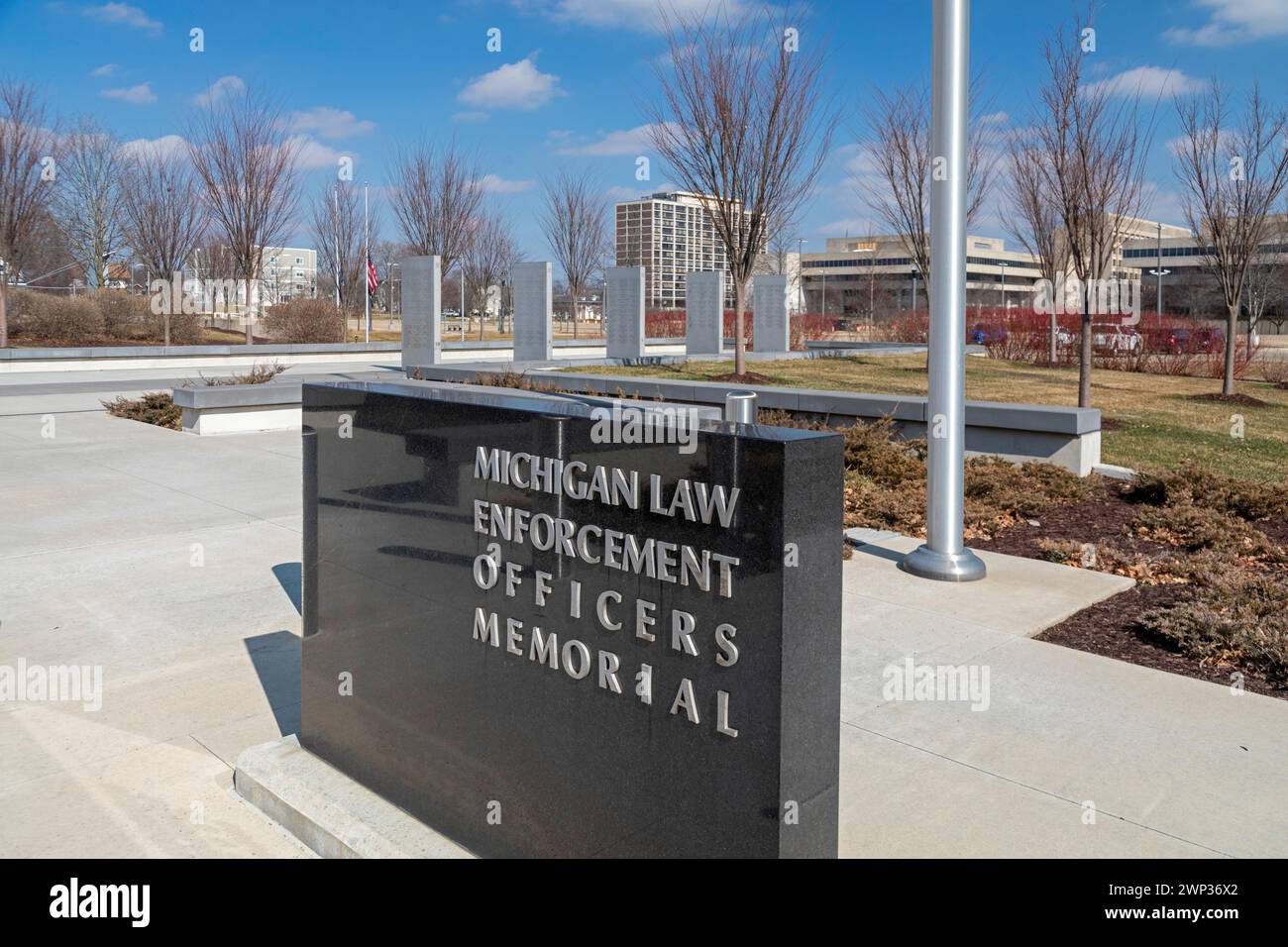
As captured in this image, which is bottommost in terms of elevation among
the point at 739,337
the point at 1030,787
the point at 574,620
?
the point at 1030,787

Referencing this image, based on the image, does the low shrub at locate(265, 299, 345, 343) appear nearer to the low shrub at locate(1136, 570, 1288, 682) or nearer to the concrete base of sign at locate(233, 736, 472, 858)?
the low shrub at locate(1136, 570, 1288, 682)

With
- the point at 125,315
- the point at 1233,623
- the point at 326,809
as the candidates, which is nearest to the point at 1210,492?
the point at 1233,623

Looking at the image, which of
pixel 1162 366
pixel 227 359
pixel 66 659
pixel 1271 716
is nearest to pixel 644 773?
pixel 1271 716

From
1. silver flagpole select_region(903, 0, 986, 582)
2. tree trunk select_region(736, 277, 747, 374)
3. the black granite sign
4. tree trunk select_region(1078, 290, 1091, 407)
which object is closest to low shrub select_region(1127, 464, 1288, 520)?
silver flagpole select_region(903, 0, 986, 582)

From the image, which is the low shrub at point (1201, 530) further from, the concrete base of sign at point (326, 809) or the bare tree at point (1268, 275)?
the bare tree at point (1268, 275)

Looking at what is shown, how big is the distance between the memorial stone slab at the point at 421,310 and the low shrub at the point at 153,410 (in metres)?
10.0

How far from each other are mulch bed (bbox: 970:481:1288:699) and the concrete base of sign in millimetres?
3772

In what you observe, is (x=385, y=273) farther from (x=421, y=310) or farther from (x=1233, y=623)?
(x=1233, y=623)

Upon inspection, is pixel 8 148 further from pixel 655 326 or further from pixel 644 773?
pixel 644 773

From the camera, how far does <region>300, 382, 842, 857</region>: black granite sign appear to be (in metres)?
2.75

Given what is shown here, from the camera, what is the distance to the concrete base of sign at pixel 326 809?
3539 mm

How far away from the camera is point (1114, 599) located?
653 centimetres

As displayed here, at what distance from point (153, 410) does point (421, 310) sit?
11475 millimetres

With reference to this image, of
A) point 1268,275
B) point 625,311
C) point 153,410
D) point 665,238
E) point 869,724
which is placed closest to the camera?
point 869,724
